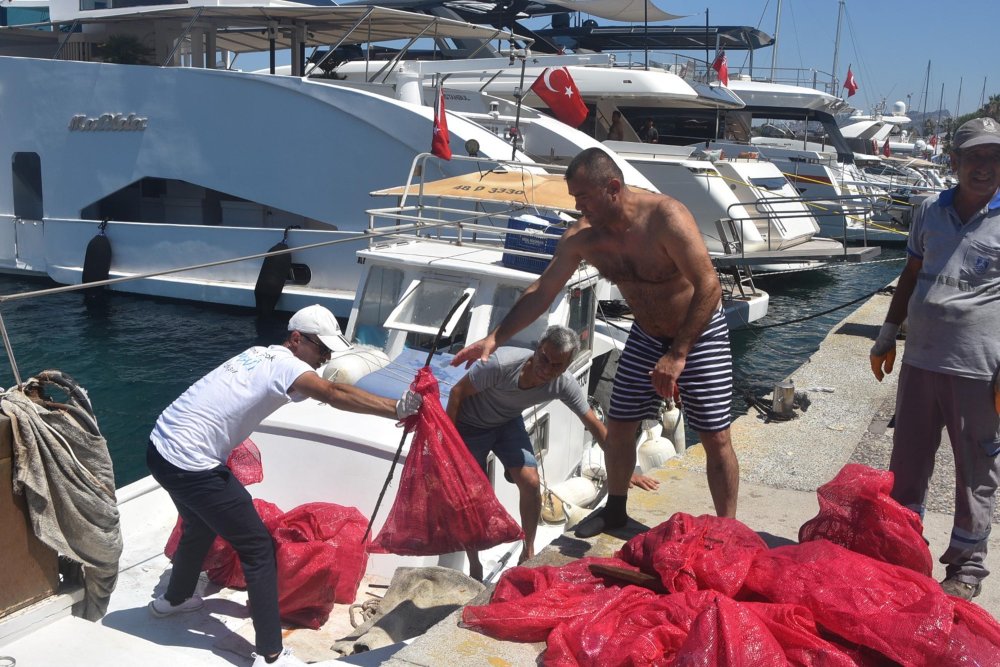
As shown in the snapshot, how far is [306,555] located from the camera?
14.6 feet

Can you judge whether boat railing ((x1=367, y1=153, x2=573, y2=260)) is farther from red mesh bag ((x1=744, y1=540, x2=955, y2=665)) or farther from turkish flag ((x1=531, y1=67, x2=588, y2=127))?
red mesh bag ((x1=744, y1=540, x2=955, y2=665))

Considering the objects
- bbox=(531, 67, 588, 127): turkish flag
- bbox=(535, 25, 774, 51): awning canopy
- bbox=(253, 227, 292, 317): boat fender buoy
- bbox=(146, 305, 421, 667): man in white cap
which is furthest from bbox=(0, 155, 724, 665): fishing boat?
bbox=(535, 25, 774, 51): awning canopy

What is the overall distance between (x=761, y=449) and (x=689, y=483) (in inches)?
39.6

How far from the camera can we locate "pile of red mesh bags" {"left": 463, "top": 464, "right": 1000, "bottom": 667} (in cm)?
251

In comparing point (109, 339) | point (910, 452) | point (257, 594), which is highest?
point (910, 452)

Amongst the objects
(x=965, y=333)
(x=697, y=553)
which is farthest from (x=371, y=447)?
(x=965, y=333)

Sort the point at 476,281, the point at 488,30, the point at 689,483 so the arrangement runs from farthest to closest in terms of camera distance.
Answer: the point at 488,30 → the point at 476,281 → the point at 689,483

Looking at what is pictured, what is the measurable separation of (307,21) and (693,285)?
50.2ft

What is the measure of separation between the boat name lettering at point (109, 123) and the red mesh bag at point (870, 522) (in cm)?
1591

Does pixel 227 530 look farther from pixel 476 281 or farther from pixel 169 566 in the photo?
pixel 476 281

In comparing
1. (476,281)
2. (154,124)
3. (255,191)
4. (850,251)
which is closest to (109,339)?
(255,191)

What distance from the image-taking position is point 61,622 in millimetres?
3207

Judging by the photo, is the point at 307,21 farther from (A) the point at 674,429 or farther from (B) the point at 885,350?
(B) the point at 885,350

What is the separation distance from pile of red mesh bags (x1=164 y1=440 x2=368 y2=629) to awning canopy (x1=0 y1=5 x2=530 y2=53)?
1171cm
